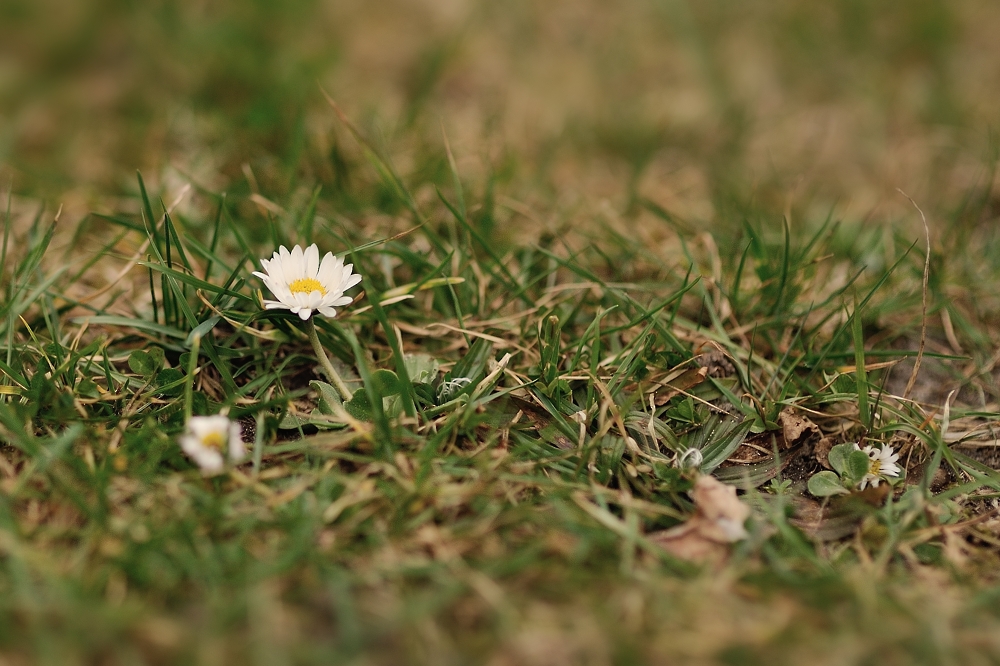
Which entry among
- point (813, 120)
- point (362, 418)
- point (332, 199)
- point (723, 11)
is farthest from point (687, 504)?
point (723, 11)

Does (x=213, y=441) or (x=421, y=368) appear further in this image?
(x=421, y=368)

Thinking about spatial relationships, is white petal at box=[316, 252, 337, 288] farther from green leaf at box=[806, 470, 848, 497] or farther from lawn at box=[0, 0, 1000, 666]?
green leaf at box=[806, 470, 848, 497]

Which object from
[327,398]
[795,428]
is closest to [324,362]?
[327,398]

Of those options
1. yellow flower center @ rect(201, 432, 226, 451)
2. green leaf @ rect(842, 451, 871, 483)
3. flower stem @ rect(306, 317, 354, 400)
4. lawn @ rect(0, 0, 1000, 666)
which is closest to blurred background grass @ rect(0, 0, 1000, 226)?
lawn @ rect(0, 0, 1000, 666)

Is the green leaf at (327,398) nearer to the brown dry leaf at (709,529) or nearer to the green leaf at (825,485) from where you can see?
the brown dry leaf at (709,529)

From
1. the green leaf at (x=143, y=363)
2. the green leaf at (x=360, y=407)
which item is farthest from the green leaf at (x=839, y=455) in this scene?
the green leaf at (x=143, y=363)

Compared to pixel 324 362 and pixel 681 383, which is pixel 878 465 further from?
pixel 324 362
